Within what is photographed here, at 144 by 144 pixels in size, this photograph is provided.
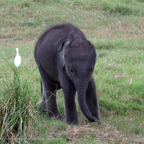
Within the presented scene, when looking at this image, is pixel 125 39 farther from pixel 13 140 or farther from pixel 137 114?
pixel 13 140

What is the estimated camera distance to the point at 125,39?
9648 mm

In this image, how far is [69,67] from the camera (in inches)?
158

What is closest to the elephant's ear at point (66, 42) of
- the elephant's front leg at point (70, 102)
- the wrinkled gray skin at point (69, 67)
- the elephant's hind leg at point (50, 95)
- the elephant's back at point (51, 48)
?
the wrinkled gray skin at point (69, 67)

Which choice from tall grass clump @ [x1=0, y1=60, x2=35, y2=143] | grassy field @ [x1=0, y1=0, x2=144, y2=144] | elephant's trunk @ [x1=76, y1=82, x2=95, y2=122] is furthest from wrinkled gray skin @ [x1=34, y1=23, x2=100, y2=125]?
tall grass clump @ [x1=0, y1=60, x2=35, y2=143]

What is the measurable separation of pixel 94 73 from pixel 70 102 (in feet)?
8.56

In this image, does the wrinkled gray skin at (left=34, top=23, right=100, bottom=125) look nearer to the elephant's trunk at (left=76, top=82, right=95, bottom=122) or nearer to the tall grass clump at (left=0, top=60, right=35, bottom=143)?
the elephant's trunk at (left=76, top=82, right=95, bottom=122)

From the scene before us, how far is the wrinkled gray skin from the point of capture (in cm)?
391

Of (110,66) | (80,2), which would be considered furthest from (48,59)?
(80,2)

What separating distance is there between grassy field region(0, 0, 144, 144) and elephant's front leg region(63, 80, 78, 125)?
15 cm

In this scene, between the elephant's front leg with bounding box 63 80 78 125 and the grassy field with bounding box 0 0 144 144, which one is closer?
the grassy field with bounding box 0 0 144 144

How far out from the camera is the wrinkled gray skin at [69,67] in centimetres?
→ 391

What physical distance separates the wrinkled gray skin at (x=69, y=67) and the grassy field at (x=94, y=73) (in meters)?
0.29

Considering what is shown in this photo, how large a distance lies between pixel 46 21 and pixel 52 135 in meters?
8.92

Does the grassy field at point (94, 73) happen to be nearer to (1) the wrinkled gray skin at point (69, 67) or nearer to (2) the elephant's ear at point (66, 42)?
(1) the wrinkled gray skin at point (69, 67)
